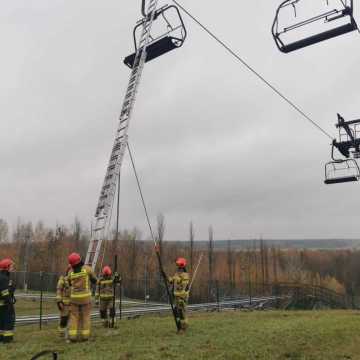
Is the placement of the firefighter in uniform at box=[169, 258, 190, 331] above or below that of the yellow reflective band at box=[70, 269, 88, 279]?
below

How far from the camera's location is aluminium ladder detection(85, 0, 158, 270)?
11711mm

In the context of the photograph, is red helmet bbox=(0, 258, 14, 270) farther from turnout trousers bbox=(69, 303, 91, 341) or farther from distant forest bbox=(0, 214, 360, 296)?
distant forest bbox=(0, 214, 360, 296)

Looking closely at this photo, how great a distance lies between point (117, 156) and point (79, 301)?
4576 mm

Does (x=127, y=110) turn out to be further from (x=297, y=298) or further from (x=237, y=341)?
(x=297, y=298)

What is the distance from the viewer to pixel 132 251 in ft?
213

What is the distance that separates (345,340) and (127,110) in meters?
8.76

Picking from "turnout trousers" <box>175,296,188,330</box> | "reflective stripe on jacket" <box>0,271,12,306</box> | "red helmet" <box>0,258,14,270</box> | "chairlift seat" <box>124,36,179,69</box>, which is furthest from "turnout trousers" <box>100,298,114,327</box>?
"chairlift seat" <box>124,36,179,69</box>

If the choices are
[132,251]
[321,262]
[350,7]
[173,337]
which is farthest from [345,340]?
[321,262]

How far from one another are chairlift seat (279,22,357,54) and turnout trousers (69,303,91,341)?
7398mm

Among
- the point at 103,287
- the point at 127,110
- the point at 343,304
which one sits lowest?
the point at 343,304

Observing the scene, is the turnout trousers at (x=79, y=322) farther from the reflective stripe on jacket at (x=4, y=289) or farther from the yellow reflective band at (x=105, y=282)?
the yellow reflective band at (x=105, y=282)

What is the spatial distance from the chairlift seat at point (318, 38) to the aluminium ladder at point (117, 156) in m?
5.20

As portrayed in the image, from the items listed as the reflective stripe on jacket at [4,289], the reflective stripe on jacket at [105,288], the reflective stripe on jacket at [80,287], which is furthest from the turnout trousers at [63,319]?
the reflective stripe on jacket at [80,287]

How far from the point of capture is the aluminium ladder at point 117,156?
38.4 ft
